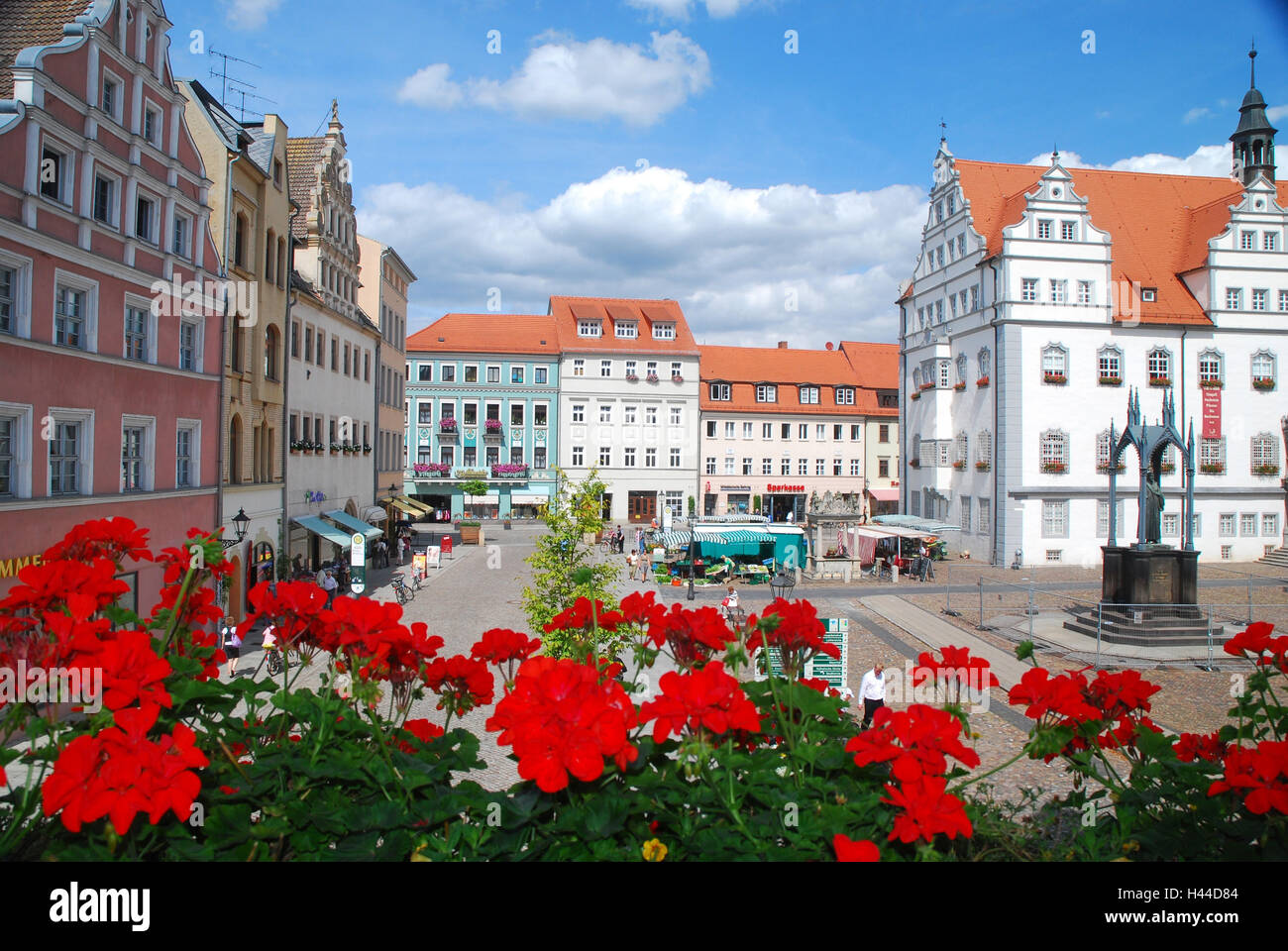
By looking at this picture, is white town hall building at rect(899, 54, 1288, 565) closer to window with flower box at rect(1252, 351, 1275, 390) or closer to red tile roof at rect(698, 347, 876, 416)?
window with flower box at rect(1252, 351, 1275, 390)

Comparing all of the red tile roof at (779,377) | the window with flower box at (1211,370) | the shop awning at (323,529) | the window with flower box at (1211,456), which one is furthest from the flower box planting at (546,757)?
the red tile roof at (779,377)

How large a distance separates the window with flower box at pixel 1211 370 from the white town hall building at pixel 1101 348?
0.06 meters

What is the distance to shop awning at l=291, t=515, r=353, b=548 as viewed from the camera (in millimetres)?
24131

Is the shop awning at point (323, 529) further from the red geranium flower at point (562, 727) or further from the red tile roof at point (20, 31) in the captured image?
the red geranium flower at point (562, 727)

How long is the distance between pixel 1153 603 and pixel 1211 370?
908 inches

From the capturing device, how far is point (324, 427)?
27.5 metres

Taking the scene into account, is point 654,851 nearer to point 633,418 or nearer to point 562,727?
point 562,727

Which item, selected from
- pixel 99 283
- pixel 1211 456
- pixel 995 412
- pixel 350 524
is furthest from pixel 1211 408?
pixel 99 283

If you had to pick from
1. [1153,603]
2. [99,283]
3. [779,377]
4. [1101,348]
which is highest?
[779,377]

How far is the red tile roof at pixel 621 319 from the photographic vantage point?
54.7 m

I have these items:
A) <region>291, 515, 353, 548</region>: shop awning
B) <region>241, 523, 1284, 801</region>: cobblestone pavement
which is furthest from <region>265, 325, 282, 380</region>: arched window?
<region>241, 523, 1284, 801</region>: cobblestone pavement

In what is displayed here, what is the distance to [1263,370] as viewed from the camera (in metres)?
36.5

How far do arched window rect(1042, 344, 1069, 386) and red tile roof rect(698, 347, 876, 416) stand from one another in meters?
23.0

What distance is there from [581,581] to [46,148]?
44.9ft
